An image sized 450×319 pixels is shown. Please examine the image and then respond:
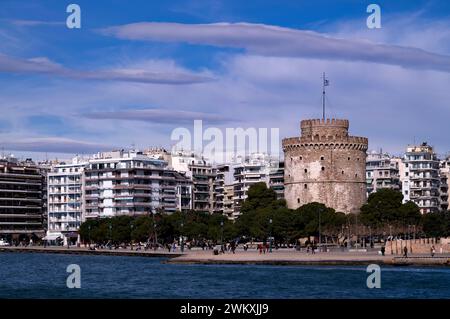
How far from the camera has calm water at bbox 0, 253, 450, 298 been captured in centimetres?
3894

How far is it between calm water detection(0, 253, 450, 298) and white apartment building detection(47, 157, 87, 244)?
63.0 m

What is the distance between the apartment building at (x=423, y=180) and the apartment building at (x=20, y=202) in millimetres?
48927

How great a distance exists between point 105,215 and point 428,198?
137ft

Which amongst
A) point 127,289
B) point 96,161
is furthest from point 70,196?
point 127,289

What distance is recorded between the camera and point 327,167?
9350 cm

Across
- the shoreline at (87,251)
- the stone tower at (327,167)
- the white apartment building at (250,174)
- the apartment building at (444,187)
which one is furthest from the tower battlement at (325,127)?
the apartment building at (444,187)

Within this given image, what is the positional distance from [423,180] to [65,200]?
46.4 m

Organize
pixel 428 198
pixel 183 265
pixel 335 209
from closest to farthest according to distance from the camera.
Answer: pixel 183 265, pixel 335 209, pixel 428 198

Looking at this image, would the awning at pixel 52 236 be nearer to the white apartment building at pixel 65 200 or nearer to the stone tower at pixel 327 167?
the white apartment building at pixel 65 200

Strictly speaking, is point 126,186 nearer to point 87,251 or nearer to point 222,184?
point 87,251

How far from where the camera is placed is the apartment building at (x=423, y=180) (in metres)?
126

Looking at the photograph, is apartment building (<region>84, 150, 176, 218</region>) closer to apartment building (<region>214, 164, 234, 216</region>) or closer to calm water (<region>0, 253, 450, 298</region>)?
apartment building (<region>214, 164, 234, 216</region>)

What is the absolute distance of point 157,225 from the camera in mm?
94812

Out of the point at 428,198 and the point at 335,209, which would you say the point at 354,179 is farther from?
the point at 428,198
